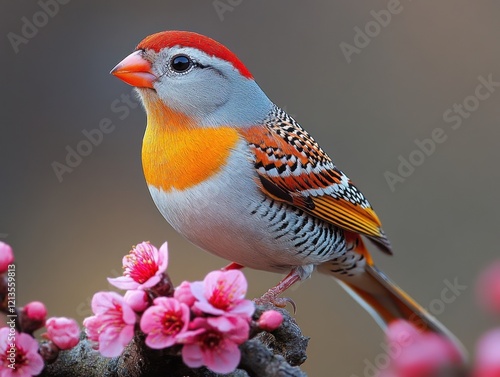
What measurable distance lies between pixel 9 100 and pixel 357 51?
2.52m

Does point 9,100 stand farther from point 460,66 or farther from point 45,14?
point 460,66

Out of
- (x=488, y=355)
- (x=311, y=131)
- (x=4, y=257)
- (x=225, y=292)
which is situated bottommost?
(x=4, y=257)

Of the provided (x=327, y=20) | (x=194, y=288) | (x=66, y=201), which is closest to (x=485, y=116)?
(x=327, y=20)

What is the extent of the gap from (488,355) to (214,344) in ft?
Answer: 2.05

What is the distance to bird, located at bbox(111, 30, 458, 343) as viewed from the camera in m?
2.41

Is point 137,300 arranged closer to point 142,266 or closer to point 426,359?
point 142,266

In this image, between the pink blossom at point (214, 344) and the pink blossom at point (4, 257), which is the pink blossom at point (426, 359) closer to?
the pink blossom at point (214, 344)

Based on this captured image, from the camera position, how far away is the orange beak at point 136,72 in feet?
7.90

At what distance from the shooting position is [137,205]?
5.36 metres

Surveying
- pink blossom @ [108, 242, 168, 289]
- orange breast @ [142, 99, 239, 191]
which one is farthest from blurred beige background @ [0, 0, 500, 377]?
pink blossom @ [108, 242, 168, 289]

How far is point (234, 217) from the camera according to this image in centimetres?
241

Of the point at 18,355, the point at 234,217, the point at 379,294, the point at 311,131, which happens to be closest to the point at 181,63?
the point at 234,217

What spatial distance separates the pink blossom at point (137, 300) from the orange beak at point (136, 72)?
1.02 meters

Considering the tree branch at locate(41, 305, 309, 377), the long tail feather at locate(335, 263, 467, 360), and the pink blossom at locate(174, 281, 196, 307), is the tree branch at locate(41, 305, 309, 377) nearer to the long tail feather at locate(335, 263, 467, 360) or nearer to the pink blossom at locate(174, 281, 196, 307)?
the pink blossom at locate(174, 281, 196, 307)
